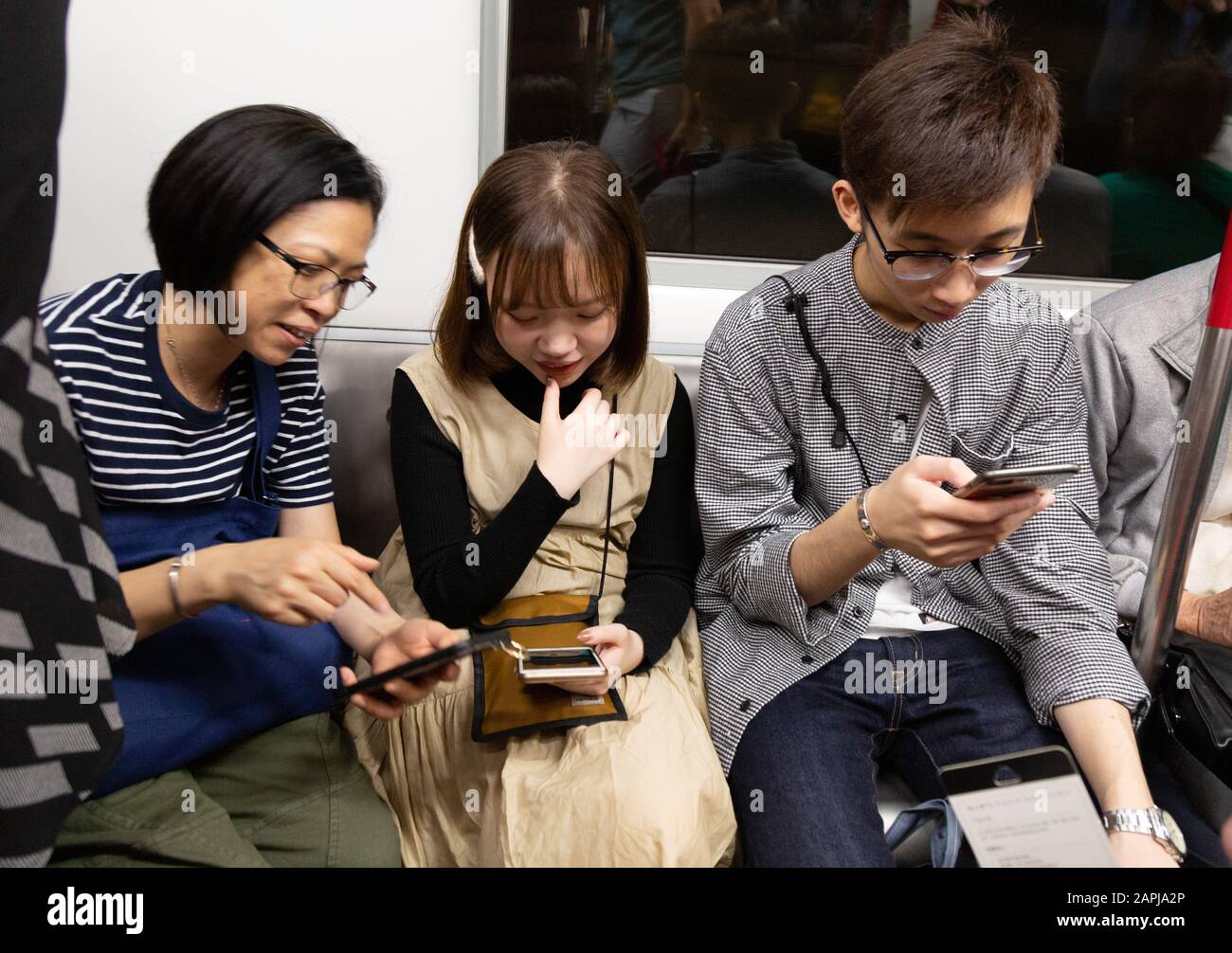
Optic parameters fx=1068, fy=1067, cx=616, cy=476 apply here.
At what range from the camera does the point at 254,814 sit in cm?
131

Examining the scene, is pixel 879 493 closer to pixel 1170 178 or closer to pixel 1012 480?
pixel 1012 480

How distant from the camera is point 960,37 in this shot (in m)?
1.39

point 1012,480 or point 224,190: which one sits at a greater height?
point 224,190

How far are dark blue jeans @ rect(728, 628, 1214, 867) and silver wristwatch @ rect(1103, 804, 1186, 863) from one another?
0.09 meters

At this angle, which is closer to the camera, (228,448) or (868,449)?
(228,448)

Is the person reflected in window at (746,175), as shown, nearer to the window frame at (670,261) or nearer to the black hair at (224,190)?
the window frame at (670,261)

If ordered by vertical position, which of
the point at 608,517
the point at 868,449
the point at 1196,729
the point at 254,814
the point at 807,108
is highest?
the point at 807,108

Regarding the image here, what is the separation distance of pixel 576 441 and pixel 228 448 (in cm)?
44

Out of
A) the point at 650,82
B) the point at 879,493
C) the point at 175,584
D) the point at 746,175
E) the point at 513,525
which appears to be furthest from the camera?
the point at 746,175

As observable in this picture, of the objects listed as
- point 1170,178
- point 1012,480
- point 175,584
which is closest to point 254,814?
point 175,584

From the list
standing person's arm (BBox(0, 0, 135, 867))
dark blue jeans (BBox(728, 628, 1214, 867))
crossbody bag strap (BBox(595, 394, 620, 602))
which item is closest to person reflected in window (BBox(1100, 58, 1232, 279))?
dark blue jeans (BBox(728, 628, 1214, 867))

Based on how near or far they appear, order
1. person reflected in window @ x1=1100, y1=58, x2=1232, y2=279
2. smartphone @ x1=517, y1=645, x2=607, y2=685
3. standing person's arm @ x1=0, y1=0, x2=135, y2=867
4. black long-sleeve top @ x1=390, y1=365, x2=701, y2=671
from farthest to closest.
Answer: person reflected in window @ x1=1100, y1=58, x2=1232, y2=279 < black long-sleeve top @ x1=390, y1=365, x2=701, y2=671 < smartphone @ x1=517, y1=645, x2=607, y2=685 < standing person's arm @ x1=0, y1=0, x2=135, y2=867

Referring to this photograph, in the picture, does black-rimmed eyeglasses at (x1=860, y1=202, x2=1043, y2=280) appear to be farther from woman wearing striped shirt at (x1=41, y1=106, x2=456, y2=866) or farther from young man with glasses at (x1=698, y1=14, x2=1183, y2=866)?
woman wearing striped shirt at (x1=41, y1=106, x2=456, y2=866)

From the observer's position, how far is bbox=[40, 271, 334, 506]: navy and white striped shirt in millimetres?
1239
